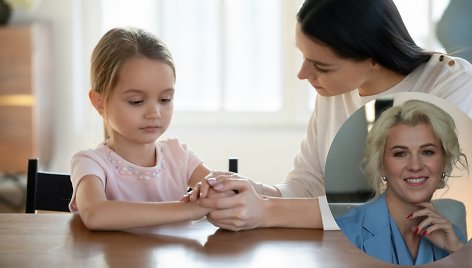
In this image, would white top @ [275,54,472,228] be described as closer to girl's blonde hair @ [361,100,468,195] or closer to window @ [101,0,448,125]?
girl's blonde hair @ [361,100,468,195]

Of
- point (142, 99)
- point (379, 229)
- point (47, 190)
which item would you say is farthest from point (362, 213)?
point (47, 190)

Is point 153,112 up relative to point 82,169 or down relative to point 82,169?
up

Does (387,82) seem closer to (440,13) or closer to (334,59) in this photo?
(334,59)

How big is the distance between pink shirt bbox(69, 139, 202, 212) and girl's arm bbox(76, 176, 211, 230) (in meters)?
0.20

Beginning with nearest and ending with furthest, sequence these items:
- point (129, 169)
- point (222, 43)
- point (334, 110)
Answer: point (129, 169) → point (334, 110) → point (222, 43)

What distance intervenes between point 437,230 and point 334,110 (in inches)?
30.0

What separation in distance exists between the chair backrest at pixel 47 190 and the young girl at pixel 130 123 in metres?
0.17

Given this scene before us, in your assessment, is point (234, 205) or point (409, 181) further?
point (234, 205)

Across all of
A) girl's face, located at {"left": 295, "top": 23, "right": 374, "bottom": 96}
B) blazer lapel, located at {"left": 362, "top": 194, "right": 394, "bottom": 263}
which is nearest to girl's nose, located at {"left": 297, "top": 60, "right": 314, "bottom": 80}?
girl's face, located at {"left": 295, "top": 23, "right": 374, "bottom": 96}

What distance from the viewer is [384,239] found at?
1.19 metres

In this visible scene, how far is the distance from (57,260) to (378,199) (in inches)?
20.4

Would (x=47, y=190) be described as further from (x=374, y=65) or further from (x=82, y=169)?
(x=374, y=65)

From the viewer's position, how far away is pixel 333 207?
125 cm

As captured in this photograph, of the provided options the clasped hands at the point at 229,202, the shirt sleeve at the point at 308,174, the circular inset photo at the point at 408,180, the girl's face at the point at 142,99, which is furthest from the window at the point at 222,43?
the circular inset photo at the point at 408,180
